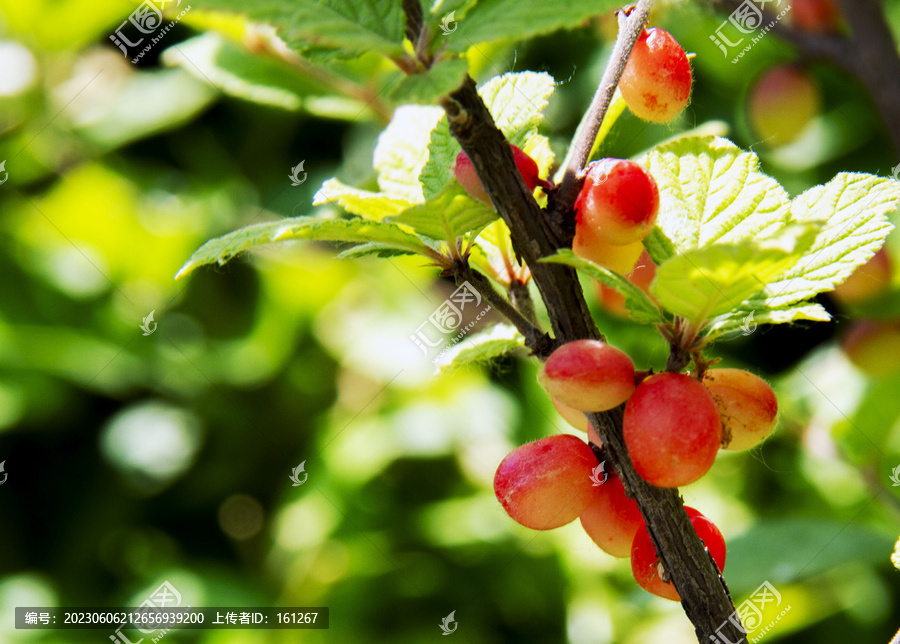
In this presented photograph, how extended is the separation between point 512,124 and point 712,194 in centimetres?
14

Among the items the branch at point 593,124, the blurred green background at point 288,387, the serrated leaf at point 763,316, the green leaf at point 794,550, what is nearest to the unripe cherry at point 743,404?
the serrated leaf at point 763,316

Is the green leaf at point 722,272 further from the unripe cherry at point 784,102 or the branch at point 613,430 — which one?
the unripe cherry at point 784,102

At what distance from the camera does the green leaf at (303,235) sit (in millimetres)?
406

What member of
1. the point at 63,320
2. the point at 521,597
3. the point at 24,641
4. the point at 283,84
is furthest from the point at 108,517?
the point at 283,84

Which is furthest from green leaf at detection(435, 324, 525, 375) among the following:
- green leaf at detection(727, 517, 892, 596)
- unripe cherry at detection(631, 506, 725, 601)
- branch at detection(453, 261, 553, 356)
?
green leaf at detection(727, 517, 892, 596)

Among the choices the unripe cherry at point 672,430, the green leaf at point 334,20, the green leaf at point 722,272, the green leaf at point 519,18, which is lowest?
the unripe cherry at point 672,430

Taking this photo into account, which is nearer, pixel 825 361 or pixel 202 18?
pixel 202 18

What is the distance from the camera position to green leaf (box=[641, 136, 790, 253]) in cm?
45

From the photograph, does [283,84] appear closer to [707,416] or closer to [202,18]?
[202,18]

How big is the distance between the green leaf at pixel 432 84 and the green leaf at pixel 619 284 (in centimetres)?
10

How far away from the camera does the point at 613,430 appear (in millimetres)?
442

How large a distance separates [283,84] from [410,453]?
714 mm

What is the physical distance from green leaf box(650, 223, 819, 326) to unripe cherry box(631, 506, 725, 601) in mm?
136

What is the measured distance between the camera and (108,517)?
151cm
